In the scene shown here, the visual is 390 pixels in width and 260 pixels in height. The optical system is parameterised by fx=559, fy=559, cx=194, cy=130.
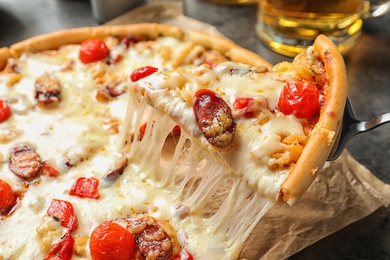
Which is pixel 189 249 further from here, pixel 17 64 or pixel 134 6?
pixel 134 6

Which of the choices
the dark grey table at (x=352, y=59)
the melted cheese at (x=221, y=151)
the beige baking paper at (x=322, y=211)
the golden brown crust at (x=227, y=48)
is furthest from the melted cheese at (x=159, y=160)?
the golden brown crust at (x=227, y=48)

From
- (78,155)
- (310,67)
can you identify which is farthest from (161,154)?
(310,67)

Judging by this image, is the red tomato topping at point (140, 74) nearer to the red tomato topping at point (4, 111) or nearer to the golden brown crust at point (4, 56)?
the red tomato topping at point (4, 111)

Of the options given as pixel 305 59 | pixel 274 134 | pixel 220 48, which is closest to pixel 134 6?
pixel 220 48

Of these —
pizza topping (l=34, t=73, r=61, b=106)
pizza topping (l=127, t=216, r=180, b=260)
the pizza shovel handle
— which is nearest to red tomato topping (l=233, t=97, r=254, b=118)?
the pizza shovel handle

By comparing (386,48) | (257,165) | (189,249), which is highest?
(257,165)

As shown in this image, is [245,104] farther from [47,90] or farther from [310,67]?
[47,90]

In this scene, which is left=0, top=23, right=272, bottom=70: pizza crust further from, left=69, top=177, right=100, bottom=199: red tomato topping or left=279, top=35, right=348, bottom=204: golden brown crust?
left=69, top=177, right=100, bottom=199: red tomato topping
